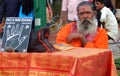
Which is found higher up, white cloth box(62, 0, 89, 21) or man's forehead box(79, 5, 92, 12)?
man's forehead box(79, 5, 92, 12)

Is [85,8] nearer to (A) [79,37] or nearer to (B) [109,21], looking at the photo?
(A) [79,37]

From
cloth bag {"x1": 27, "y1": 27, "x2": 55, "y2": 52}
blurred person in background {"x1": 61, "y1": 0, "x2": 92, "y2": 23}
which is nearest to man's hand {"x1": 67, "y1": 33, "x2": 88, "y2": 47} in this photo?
cloth bag {"x1": 27, "y1": 27, "x2": 55, "y2": 52}

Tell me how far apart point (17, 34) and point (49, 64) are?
0.54 meters

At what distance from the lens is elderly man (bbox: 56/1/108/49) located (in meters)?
5.32

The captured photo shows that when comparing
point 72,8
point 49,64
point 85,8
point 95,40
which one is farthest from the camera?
point 72,8

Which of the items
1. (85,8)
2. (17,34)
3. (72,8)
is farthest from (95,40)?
(72,8)

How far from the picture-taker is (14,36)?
4340 millimetres

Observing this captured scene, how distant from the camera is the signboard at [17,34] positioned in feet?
14.0

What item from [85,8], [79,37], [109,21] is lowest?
[109,21]

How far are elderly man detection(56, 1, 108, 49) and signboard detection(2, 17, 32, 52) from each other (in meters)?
1.02

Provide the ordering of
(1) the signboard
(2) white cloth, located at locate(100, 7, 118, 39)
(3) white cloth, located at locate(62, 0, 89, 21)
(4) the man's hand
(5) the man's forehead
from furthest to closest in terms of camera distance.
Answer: (2) white cloth, located at locate(100, 7, 118, 39)
(3) white cloth, located at locate(62, 0, 89, 21)
(5) the man's forehead
(4) the man's hand
(1) the signboard

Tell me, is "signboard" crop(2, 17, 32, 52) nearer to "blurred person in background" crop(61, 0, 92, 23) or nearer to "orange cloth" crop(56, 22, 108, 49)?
"orange cloth" crop(56, 22, 108, 49)

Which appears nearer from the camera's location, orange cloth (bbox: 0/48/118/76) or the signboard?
orange cloth (bbox: 0/48/118/76)

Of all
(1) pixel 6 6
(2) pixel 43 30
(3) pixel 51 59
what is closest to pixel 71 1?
(1) pixel 6 6
